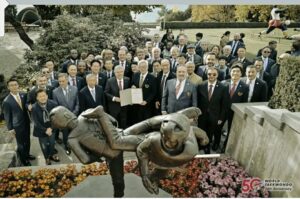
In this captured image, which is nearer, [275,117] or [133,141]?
[133,141]

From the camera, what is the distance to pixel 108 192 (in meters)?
4.48

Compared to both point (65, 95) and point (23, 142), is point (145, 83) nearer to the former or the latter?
point (65, 95)

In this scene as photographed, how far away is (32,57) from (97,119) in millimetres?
4423

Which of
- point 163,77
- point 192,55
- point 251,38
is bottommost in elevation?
point 163,77

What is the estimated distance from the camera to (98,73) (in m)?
6.16

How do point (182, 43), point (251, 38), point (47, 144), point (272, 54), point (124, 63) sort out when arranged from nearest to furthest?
point (47, 144), point (124, 63), point (272, 54), point (251, 38), point (182, 43)

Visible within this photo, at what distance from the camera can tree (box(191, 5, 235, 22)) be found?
5996 millimetres

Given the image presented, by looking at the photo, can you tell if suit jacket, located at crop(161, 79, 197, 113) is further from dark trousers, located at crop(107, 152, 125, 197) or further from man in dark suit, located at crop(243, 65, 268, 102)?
dark trousers, located at crop(107, 152, 125, 197)

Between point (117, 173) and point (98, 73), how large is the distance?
234cm

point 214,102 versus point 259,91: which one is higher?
point 259,91

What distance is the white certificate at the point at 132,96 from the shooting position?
584 centimetres

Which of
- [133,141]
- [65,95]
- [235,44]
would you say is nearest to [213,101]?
[235,44]

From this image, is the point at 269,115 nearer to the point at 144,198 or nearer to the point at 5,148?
the point at 144,198

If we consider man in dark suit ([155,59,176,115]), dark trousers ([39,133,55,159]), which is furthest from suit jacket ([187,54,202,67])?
dark trousers ([39,133,55,159])
